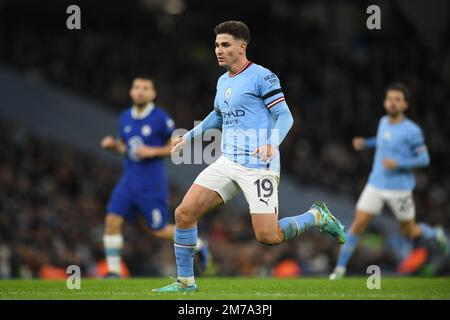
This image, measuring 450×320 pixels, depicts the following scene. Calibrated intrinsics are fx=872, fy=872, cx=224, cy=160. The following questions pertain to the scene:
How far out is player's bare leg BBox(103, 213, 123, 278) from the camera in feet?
40.2

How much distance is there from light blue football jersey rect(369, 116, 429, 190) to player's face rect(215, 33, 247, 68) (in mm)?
4510

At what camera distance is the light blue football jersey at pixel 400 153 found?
41.1ft

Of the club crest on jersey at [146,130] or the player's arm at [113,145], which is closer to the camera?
the player's arm at [113,145]

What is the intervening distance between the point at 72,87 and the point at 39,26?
4.54 m

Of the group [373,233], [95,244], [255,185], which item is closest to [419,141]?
[255,185]

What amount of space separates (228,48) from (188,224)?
181 cm

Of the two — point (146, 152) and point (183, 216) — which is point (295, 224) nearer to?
point (183, 216)

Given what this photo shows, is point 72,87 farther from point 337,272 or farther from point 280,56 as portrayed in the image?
point 337,272

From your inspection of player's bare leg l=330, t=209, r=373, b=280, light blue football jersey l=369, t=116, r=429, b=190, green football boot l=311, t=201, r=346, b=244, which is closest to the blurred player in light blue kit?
player's bare leg l=330, t=209, r=373, b=280

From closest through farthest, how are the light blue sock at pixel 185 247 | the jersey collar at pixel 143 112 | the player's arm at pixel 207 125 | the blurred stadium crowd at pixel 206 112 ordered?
1. the light blue sock at pixel 185 247
2. the player's arm at pixel 207 125
3. the jersey collar at pixel 143 112
4. the blurred stadium crowd at pixel 206 112

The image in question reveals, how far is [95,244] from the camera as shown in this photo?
18.7m

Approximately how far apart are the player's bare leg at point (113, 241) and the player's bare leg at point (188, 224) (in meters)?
3.46

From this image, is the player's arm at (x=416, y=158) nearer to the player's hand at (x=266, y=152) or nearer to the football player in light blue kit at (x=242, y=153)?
the football player in light blue kit at (x=242, y=153)

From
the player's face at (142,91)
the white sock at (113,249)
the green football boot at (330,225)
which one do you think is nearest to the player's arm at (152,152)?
the player's face at (142,91)
